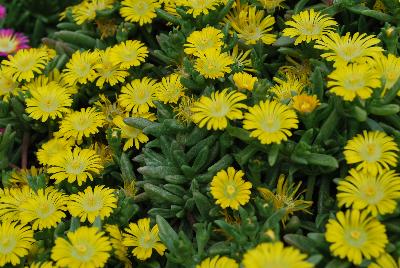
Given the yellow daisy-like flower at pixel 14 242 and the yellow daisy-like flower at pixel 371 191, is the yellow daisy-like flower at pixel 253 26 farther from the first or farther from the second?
the yellow daisy-like flower at pixel 14 242

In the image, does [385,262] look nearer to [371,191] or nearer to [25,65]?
[371,191]

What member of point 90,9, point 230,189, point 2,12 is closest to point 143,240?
point 230,189

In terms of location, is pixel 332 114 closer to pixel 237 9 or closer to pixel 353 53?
pixel 353 53

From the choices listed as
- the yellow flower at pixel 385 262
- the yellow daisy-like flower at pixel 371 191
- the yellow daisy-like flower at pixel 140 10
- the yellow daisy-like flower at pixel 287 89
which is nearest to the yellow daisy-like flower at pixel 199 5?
the yellow daisy-like flower at pixel 140 10

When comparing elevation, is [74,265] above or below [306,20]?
below

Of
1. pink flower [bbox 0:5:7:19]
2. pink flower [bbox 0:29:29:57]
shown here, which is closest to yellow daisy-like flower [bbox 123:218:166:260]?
pink flower [bbox 0:29:29:57]

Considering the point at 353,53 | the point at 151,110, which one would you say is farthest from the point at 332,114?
the point at 151,110
